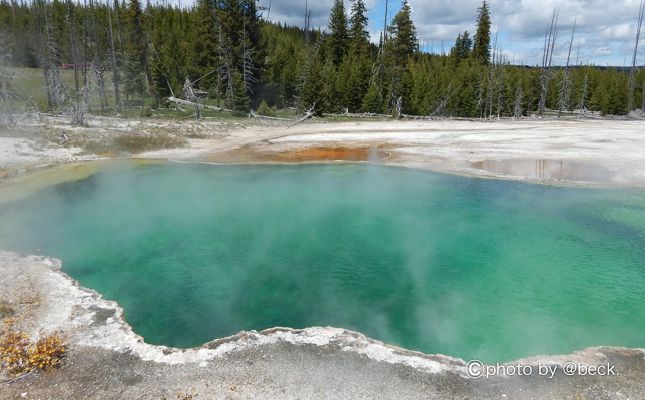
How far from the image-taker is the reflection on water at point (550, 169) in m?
17.3

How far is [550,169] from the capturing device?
1880 cm

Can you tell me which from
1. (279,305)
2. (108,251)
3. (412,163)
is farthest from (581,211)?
(108,251)

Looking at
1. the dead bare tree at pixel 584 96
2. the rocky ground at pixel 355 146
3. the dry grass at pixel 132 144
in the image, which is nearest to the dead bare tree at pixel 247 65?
the rocky ground at pixel 355 146

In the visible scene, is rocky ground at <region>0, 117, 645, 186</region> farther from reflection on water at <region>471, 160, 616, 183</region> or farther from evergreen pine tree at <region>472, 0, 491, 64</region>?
evergreen pine tree at <region>472, 0, 491, 64</region>

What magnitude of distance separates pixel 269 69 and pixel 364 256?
36.4 metres

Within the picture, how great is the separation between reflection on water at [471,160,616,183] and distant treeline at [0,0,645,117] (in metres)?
20.6

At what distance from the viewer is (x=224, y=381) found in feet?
18.7

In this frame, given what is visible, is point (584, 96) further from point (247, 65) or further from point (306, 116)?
point (247, 65)

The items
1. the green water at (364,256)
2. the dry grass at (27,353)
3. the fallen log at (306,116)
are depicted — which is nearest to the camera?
the dry grass at (27,353)

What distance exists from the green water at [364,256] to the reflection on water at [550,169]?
1.71 metres

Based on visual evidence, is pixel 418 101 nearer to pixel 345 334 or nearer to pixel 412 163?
pixel 412 163

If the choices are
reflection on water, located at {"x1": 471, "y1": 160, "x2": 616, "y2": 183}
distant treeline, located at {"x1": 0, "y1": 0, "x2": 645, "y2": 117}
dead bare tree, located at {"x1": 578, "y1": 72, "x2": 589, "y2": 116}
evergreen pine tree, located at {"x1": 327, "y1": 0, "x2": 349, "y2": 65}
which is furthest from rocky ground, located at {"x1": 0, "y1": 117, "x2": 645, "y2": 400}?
dead bare tree, located at {"x1": 578, "y1": 72, "x2": 589, "y2": 116}

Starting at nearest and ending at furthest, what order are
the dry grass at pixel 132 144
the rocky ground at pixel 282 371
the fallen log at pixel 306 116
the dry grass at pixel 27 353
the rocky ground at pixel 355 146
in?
the rocky ground at pixel 282 371, the dry grass at pixel 27 353, the rocky ground at pixel 355 146, the dry grass at pixel 132 144, the fallen log at pixel 306 116

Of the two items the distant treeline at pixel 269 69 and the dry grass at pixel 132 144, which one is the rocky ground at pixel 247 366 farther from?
the distant treeline at pixel 269 69
